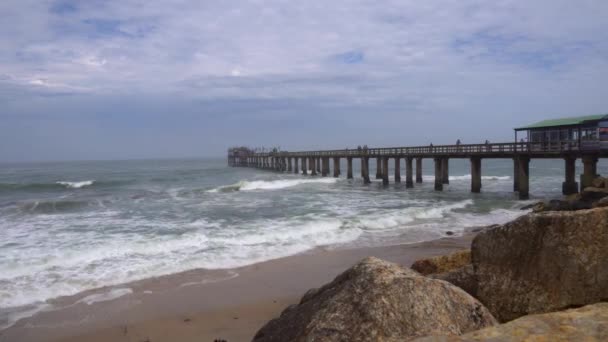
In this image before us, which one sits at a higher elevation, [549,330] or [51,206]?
[549,330]

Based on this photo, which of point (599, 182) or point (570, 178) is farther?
point (570, 178)

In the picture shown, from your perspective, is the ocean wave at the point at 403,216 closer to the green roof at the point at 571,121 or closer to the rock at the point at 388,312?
the green roof at the point at 571,121

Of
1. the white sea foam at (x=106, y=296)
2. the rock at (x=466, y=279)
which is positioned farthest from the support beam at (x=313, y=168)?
the rock at (x=466, y=279)

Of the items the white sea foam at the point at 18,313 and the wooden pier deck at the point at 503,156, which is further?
the wooden pier deck at the point at 503,156

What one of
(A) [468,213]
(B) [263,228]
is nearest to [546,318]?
(B) [263,228]

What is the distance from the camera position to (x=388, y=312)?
3.33m

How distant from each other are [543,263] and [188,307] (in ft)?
21.0

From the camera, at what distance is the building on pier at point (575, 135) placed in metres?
22.0

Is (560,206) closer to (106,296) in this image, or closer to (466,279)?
(466,279)

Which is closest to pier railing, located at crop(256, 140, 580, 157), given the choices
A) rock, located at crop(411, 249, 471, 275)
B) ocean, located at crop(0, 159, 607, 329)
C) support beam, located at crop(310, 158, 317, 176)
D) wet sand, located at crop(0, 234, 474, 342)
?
ocean, located at crop(0, 159, 607, 329)

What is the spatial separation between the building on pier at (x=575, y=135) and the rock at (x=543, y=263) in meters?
20.4

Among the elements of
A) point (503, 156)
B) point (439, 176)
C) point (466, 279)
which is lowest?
point (439, 176)

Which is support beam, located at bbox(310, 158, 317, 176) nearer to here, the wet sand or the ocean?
the ocean

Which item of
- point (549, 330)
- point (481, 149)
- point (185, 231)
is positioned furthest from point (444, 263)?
point (481, 149)
